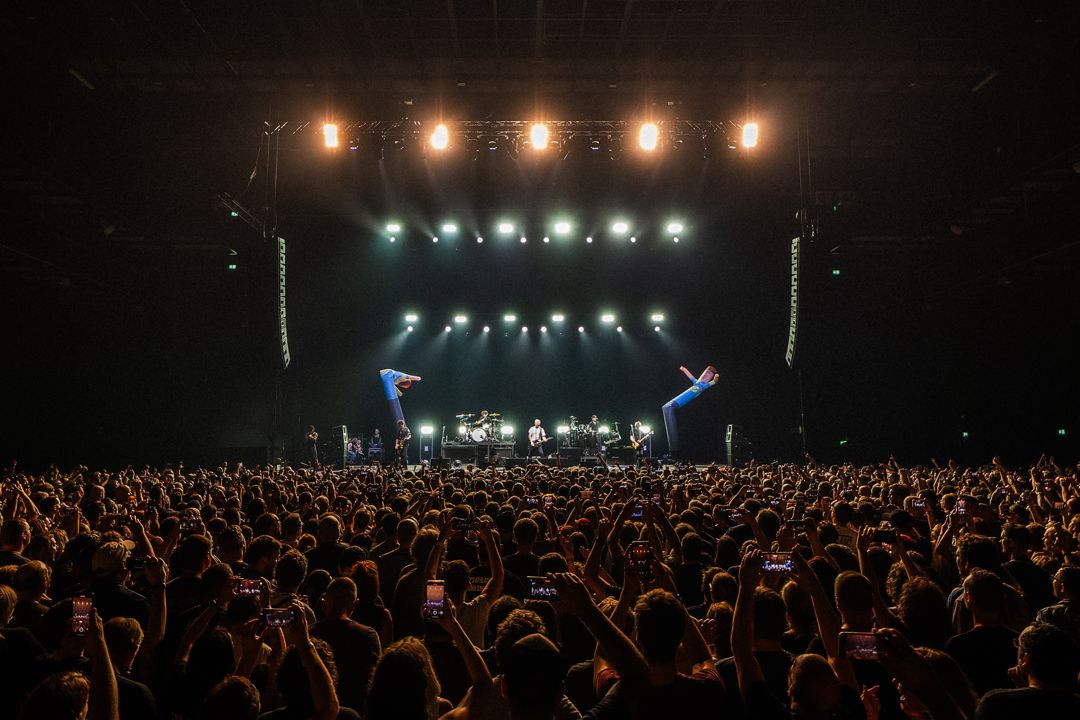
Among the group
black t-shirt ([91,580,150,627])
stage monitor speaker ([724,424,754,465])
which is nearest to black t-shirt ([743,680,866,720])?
black t-shirt ([91,580,150,627])

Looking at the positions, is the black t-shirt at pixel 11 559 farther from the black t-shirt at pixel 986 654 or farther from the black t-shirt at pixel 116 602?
the black t-shirt at pixel 986 654

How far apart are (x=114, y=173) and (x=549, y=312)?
14.0m

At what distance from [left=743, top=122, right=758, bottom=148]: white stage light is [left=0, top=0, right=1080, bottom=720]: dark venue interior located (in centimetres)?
138

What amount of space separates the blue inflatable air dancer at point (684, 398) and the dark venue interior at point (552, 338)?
15cm

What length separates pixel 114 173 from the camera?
1414 cm

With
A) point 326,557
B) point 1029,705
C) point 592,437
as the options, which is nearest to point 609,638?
point 1029,705

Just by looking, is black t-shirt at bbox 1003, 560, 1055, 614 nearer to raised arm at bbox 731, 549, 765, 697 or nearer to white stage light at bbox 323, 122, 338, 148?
raised arm at bbox 731, 549, 765, 697

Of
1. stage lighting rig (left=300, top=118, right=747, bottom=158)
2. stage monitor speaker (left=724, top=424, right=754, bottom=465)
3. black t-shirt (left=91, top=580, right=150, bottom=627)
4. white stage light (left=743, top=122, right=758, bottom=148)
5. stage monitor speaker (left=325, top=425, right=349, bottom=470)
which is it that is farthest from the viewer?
stage monitor speaker (left=724, top=424, right=754, bottom=465)

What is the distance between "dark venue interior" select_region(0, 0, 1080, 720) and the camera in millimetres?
3064

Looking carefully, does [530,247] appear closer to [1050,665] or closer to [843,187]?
[843,187]

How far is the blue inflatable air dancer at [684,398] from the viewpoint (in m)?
24.4

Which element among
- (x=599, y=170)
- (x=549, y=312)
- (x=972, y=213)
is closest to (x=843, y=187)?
(x=972, y=213)

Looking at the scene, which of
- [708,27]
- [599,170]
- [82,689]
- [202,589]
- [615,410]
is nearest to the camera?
[82,689]

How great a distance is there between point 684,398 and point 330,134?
1570 cm
